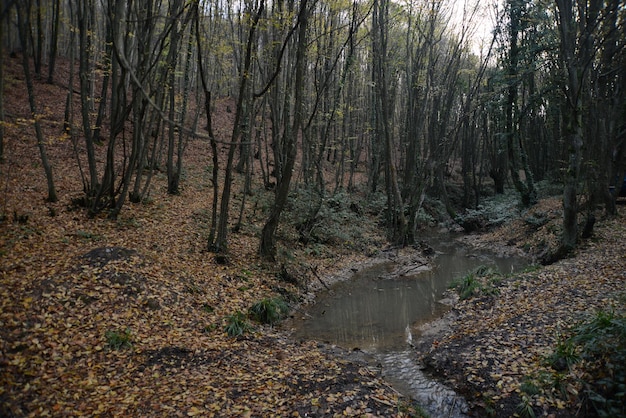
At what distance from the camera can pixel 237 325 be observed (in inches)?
296

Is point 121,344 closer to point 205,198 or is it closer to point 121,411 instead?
point 121,411

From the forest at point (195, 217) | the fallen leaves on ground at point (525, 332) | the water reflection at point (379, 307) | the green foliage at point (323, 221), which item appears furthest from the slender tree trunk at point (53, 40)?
the fallen leaves on ground at point (525, 332)

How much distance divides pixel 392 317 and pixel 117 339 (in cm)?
652

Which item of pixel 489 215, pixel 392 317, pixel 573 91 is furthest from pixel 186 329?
pixel 489 215

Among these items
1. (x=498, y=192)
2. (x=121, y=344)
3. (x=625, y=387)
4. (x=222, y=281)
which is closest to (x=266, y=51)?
(x=222, y=281)

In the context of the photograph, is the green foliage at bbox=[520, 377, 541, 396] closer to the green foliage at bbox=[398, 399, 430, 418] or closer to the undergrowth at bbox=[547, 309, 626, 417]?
the undergrowth at bbox=[547, 309, 626, 417]

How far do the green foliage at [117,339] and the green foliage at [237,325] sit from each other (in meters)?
1.83

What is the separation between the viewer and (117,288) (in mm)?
7246

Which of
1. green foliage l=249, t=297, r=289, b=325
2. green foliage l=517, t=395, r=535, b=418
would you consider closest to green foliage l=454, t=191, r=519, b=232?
green foliage l=249, t=297, r=289, b=325

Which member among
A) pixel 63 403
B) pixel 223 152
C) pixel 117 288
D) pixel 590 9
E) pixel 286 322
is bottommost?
pixel 286 322

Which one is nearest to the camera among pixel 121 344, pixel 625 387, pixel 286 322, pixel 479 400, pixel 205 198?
pixel 625 387

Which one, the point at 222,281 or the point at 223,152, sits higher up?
the point at 223,152

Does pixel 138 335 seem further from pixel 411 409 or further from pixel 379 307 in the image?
pixel 379 307

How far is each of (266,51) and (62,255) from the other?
37.8ft
